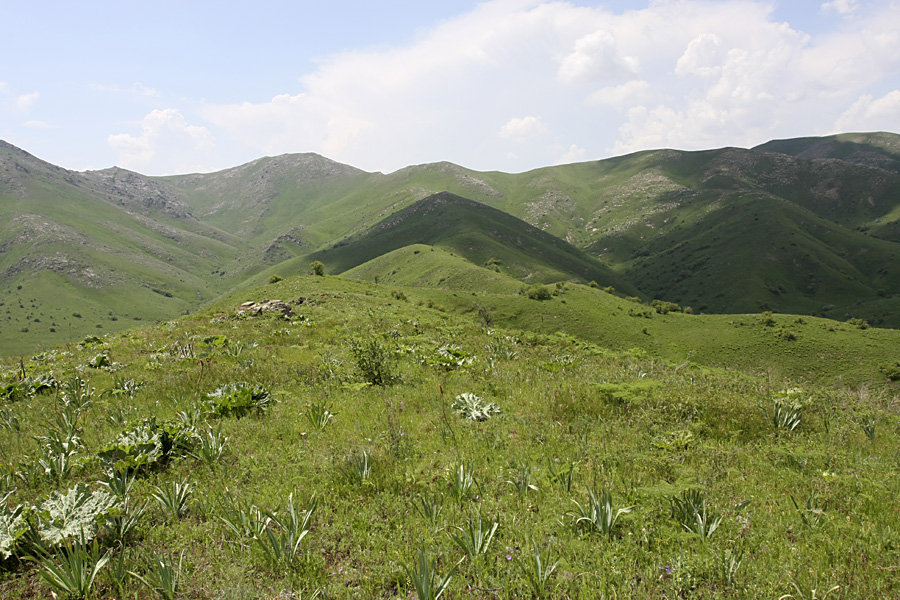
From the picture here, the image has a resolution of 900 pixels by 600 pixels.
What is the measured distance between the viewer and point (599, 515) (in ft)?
13.9

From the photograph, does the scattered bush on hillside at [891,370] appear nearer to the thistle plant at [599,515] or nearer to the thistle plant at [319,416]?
the thistle plant at [599,515]

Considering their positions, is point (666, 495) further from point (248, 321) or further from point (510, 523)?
point (248, 321)

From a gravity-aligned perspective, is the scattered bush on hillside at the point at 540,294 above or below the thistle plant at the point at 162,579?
below

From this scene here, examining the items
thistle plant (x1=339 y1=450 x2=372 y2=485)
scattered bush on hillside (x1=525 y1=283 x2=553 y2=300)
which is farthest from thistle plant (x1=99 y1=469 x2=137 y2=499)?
scattered bush on hillside (x1=525 y1=283 x2=553 y2=300)

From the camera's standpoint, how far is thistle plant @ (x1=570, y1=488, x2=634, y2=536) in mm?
4211

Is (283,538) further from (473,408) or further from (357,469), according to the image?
(473,408)

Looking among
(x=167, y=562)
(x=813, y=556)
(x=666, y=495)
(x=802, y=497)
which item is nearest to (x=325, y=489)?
(x=167, y=562)

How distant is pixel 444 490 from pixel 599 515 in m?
1.88

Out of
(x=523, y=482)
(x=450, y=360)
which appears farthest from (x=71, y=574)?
(x=450, y=360)

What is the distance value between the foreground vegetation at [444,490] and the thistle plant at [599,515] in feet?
0.07

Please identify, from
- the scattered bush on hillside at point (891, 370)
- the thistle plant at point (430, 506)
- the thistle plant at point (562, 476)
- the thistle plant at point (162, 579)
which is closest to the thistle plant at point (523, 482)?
the thistle plant at point (562, 476)

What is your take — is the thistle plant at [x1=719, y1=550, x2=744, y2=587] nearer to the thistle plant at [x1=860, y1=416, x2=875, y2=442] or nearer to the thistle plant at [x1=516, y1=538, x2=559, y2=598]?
Answer: the thistle plant at [x1=516, y1=538, x2=559, y2=598]

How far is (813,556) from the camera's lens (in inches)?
152

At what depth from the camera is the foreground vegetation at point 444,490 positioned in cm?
367
